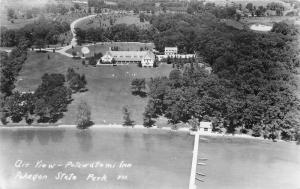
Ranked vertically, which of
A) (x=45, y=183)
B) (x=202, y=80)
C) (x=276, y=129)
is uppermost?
(x=202, y=80)

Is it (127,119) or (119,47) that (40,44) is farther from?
(127,119)

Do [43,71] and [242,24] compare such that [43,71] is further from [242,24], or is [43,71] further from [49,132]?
[242,24]

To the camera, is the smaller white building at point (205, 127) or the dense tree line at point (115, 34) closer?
the smaller white building at point (205, 127)

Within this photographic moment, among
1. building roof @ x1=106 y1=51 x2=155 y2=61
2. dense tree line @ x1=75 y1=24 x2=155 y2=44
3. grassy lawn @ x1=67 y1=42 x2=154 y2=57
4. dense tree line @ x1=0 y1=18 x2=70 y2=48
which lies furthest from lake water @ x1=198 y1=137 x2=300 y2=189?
dense tree line @ x1=0 y1=18 x2=70 y2=48

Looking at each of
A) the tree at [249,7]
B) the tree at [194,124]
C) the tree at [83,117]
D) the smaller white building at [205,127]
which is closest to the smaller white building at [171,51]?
the tree at [194,124]

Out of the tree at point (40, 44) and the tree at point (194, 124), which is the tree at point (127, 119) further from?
the tree at point (40, 44)

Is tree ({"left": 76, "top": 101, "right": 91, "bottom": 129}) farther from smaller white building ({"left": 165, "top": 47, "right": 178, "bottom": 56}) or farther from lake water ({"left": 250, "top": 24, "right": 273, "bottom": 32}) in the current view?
lake water ({"left": 250, "top": 24, "right": 273, "bottom": 32})

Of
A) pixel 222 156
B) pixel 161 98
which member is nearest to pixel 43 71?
pixel 161 98
